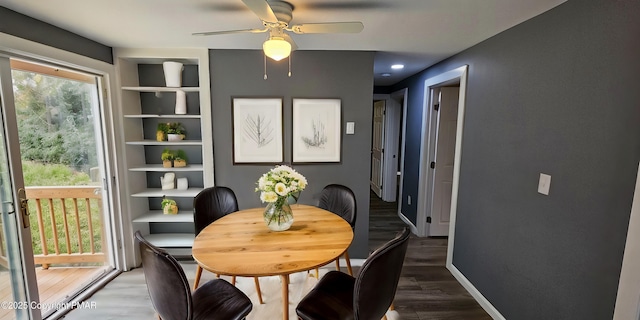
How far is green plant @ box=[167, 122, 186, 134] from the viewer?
Result: 2.82 m

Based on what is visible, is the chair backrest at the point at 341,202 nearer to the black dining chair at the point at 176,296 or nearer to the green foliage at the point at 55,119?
the black dining chair at the point at 176,296

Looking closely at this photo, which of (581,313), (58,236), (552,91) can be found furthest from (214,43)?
(581,313)

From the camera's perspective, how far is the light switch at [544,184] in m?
1.67

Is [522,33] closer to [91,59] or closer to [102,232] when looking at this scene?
[91,59]

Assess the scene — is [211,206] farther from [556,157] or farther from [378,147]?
[378,147]

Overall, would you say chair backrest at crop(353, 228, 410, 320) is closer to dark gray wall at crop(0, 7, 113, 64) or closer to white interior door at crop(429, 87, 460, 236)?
white interior door at crop(429, 87, 460, 236)

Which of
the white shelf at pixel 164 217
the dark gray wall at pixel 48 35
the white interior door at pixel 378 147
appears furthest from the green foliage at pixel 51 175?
the white interior door at pixel 378 147

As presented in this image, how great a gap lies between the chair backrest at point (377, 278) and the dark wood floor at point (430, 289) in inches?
38.2

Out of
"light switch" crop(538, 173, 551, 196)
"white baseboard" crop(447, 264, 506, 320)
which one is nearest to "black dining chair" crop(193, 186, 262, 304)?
"white baseboard" crop(447, 264, 506, 320)

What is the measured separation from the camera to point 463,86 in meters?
2.56

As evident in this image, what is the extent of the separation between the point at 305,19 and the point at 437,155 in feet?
8.08

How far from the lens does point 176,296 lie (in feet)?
4.26

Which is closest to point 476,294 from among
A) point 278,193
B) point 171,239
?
point 278,193

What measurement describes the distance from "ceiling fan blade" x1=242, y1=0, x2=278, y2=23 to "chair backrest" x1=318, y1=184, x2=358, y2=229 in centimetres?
151
